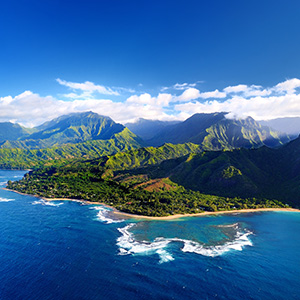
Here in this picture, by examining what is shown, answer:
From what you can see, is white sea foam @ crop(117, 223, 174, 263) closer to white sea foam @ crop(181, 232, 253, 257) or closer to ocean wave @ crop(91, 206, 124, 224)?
white sea foam @ crop(181, 232, 253, 257)

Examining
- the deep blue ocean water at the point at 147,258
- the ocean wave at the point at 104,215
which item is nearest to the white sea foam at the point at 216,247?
the deep blue ocean water at the point at 147,258

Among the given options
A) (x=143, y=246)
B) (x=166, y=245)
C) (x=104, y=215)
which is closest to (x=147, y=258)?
(x=143, y=246)

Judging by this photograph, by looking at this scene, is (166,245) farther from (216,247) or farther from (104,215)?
(104,215)

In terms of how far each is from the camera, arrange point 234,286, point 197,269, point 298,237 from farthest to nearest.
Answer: point 298,237 → point 197,269 → point 234,286

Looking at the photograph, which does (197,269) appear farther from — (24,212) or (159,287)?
(24,212)

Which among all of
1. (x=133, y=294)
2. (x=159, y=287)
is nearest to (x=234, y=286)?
(x=159, y=287)
